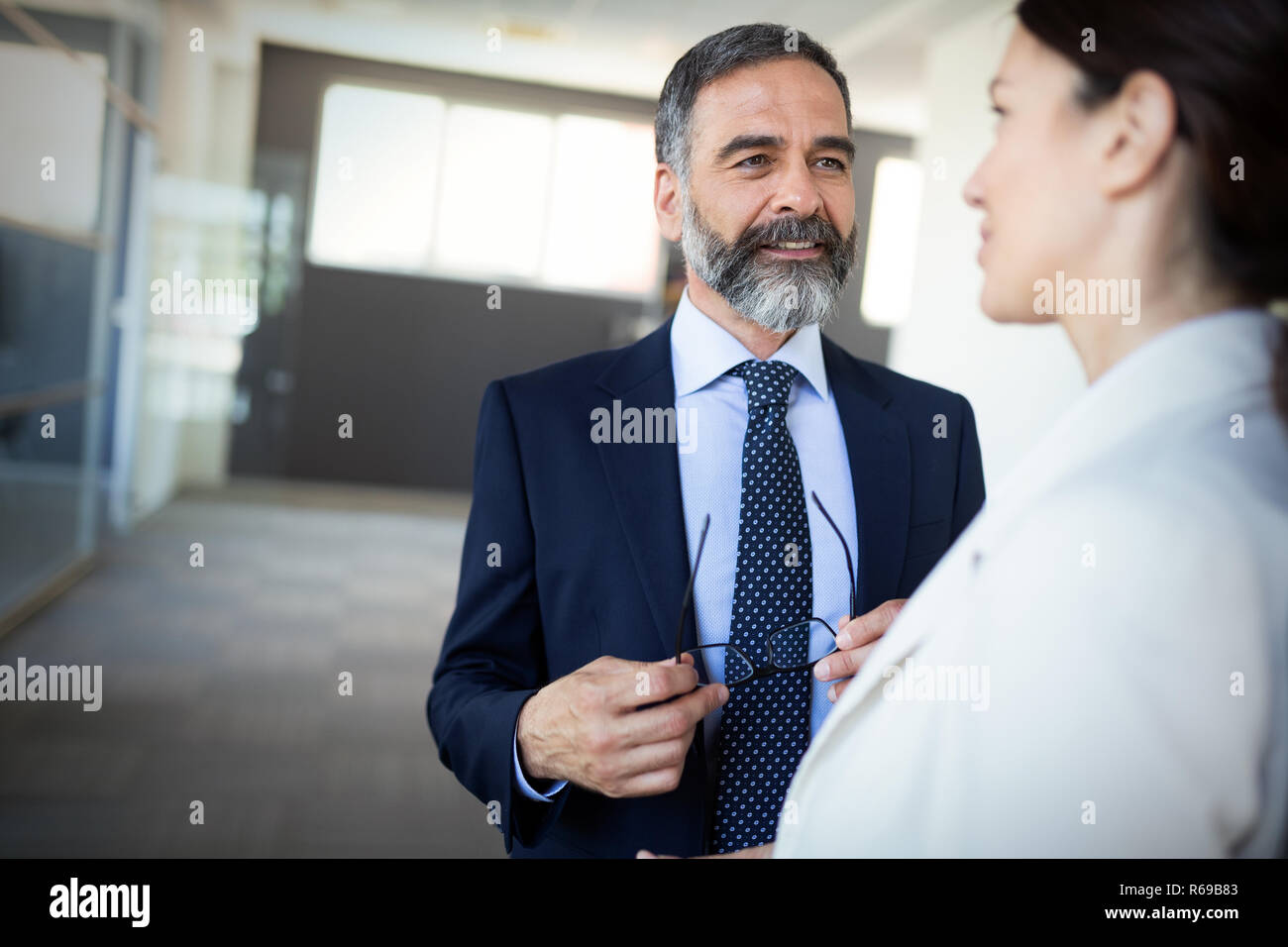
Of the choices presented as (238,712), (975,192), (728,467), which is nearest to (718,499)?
(728,467)

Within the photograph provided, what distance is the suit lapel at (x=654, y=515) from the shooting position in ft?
3.43

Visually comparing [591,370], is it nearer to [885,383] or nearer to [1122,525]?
[885,383]

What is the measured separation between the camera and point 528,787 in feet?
3.42

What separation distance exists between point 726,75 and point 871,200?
780 cm

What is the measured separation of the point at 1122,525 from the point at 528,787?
0.69 metres

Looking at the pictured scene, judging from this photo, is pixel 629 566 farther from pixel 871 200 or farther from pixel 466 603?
pixel 871 200

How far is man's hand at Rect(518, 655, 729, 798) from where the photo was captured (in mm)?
856

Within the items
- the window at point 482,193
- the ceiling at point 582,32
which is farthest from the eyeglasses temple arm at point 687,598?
the window at point 482,193

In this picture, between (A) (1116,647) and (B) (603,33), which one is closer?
(A) (1116,647)

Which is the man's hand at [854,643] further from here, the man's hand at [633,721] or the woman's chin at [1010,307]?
the woman's chin at [1010,307]

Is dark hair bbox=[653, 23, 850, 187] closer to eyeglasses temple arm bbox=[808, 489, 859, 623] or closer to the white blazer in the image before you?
eyeglasses temple arm bbox=[808, 489, 859, 623]

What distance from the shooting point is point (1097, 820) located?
0.60 m

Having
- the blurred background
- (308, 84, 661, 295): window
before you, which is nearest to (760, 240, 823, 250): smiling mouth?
the blurred background
